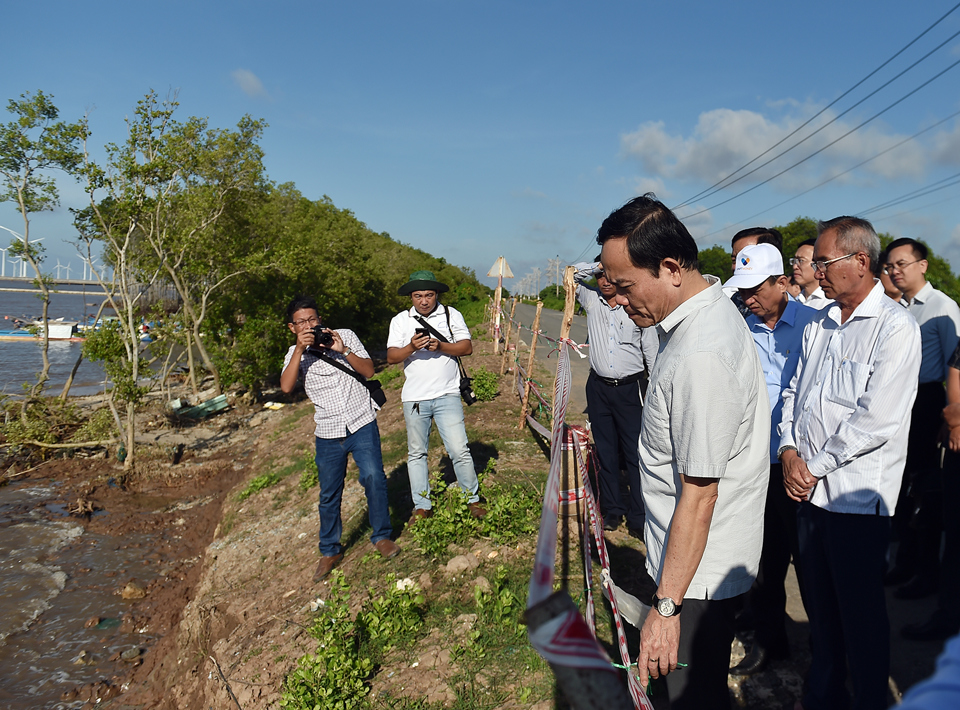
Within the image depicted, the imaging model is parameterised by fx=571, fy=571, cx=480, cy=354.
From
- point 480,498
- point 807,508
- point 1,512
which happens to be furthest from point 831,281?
point 1,512

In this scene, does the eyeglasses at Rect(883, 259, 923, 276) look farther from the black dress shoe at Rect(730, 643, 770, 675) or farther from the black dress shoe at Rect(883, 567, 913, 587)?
the black dress shoe at Rect(730, 643, 770, 675)

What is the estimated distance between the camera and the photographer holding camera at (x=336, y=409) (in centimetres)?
431

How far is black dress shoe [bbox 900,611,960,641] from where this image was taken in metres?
3.01

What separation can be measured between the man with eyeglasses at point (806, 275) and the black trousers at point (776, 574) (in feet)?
4.49

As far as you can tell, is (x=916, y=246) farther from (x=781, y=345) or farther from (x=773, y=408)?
(x=773, y=408)

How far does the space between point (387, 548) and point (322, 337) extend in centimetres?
172

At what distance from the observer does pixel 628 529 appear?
4438mm

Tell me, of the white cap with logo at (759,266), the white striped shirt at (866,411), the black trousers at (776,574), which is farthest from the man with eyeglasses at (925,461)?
the white striped shirt at (866,411)

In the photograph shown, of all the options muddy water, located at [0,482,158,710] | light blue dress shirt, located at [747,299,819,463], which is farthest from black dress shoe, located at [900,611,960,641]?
muddy water, located at [0,482,158,710]

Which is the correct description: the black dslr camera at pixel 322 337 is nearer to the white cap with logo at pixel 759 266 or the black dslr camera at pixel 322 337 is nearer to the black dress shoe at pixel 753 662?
the white cap with logo at pixel 759 266

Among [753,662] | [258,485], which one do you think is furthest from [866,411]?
[258,485]

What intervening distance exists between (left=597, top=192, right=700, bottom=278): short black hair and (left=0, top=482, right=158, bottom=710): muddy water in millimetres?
5457

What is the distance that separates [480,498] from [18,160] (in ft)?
31.6

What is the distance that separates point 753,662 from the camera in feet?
9.59
